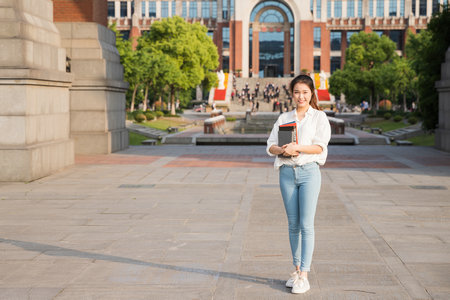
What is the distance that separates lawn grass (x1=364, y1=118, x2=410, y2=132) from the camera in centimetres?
3641

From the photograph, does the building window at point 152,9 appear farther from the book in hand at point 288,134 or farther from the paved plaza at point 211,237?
the book in hand at point 288,134

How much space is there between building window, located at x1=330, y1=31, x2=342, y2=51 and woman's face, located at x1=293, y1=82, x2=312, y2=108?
93.3 m

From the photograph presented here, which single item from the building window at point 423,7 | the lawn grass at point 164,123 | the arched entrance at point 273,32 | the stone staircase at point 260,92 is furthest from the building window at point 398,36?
the lawn grass at point 164,123

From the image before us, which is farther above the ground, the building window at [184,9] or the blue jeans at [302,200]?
the building window at [184,9]

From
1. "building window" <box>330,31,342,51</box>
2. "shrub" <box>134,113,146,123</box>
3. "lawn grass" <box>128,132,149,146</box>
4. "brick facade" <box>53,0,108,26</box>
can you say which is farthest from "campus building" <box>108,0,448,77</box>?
"brick facade" <box>53,0,108,26</box>

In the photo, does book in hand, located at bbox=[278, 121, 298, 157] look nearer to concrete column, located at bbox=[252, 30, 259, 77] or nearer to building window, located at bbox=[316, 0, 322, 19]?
concrete column, located at bbox=[252, 30, 259, 77]

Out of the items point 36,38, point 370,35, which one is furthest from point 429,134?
point 370,35

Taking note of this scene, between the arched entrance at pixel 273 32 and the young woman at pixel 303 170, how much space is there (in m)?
86.1

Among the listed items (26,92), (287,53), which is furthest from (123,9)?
(26,92)

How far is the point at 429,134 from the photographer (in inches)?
1105

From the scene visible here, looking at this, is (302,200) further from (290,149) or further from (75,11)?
(75,11)

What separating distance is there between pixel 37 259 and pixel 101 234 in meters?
1.34

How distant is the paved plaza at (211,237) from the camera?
5723 millimetres

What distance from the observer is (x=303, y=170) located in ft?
17.8
